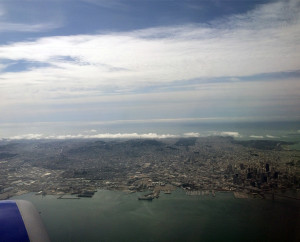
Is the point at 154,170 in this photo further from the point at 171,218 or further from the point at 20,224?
the point at 20,224

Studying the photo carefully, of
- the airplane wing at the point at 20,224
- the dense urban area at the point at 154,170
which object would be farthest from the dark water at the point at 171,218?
the airplane wing at the point at 20,224

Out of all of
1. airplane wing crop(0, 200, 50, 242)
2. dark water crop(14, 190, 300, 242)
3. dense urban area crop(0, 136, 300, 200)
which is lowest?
dark water crop(14, 190, 300, 242)

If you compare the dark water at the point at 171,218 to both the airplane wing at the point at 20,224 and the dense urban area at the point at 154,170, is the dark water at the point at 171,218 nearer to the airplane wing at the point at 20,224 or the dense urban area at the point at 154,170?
the dense urban area at the point at 154,170

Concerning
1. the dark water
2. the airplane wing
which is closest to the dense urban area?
the dark water

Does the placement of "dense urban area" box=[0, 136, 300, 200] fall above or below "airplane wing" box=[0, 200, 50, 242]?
below

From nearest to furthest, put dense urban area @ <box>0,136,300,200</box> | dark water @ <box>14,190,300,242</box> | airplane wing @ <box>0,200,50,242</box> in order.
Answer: airplane wing @ <box>0,200,50,242</box>, dark water @ <box>14,190,300,242</box>, dense urban area @ <box>0,136,300,200</box>

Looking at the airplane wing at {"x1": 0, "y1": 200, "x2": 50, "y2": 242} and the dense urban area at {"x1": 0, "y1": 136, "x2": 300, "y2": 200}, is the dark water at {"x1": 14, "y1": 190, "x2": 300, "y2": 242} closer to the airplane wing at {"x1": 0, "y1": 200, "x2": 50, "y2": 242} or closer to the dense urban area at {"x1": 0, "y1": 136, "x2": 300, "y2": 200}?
the dense urban area at {"x1": 0, "y1": 136, "x2": 300, "y2": 200}

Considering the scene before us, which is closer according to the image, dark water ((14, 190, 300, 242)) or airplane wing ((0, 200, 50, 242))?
airplane wing ((0, 200, 50, 242))
